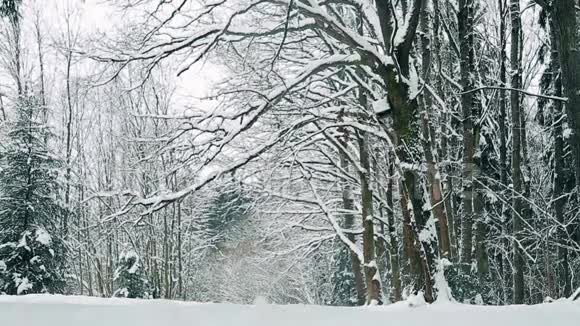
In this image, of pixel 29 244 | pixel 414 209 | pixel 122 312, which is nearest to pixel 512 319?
pixel 122 312

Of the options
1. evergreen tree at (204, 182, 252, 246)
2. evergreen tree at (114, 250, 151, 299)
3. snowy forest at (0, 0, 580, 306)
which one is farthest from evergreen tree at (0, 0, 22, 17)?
evergreen tree at (114, 250, 151, 299)

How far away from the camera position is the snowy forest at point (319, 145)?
260 inches

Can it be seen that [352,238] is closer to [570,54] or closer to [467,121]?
[467,121]

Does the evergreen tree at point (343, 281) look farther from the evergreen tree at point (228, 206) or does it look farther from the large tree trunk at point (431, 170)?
the large tree trunk at point (431, 170)

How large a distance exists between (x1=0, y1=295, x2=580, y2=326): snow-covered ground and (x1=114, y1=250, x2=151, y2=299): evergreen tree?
51.3 ft

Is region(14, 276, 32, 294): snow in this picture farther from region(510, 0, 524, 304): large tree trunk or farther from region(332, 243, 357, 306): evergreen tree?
region(510, 0, 524, 304): large tree trunk

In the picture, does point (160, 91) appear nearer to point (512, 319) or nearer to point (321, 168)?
point (321, 168)

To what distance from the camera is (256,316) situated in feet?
10.0

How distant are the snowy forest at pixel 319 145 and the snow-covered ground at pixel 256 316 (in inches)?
91.6

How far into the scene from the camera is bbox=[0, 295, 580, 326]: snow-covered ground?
290 centimetres

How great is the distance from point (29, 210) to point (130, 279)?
14.3 ft

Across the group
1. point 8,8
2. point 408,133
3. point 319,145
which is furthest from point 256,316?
point 319,145

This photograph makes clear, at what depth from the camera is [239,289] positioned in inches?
1243

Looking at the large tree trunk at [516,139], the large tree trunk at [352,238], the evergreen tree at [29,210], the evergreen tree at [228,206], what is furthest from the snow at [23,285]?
the large tree trunk at [516,139]
